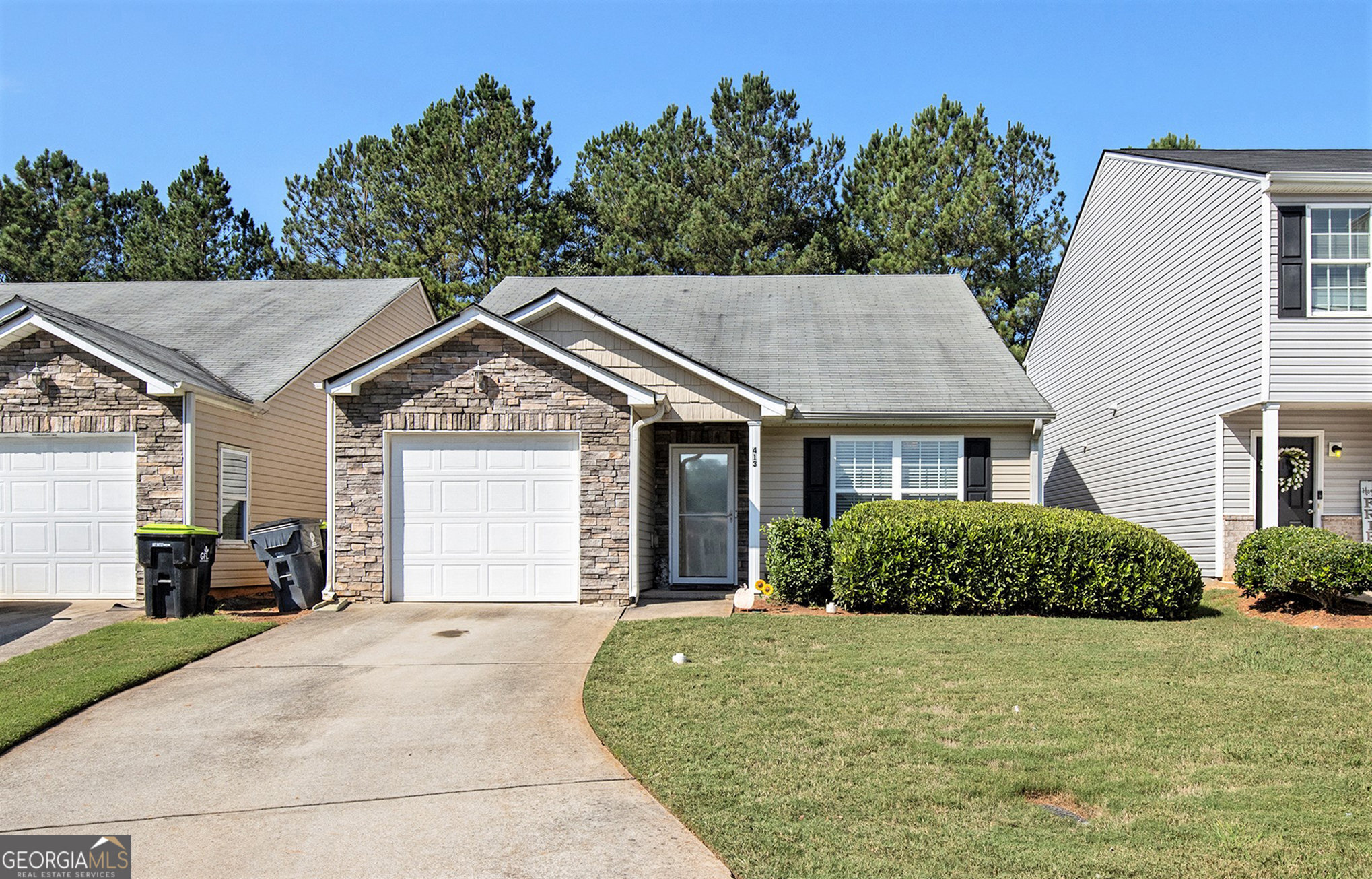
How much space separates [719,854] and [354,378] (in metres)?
8.65

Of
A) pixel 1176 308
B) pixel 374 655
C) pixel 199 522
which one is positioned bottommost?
pixel 374 655

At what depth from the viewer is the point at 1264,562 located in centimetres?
1087

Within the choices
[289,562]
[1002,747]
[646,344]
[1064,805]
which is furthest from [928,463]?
[1064,805]

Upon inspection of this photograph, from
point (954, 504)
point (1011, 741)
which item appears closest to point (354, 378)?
point (954, 504)

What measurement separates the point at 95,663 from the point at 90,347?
501cm

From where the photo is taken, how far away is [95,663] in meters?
8.43

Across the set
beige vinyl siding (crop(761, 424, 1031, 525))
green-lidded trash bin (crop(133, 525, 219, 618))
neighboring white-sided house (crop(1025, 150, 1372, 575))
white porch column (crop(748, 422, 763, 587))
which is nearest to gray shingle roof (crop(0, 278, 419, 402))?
green-lidded trash bin (crop(133, 525, 219, 618))

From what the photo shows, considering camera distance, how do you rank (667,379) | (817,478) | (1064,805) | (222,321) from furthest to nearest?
(222,321), (817,478), (667,379), (1064,805)

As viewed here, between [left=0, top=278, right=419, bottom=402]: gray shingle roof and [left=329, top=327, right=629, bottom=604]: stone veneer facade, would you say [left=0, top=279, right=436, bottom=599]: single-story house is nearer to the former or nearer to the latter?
[left=0, top=278, right=419, bottom=402]: gray shingle roof

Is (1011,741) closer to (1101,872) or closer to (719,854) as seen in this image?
(1101,872)

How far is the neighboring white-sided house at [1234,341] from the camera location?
1249 centimetres

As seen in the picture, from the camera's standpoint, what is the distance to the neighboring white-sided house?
1249cm

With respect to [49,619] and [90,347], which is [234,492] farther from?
[49,619]

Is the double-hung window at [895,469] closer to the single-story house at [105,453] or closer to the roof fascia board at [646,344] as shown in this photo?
the roof fascia board at [646,344]
